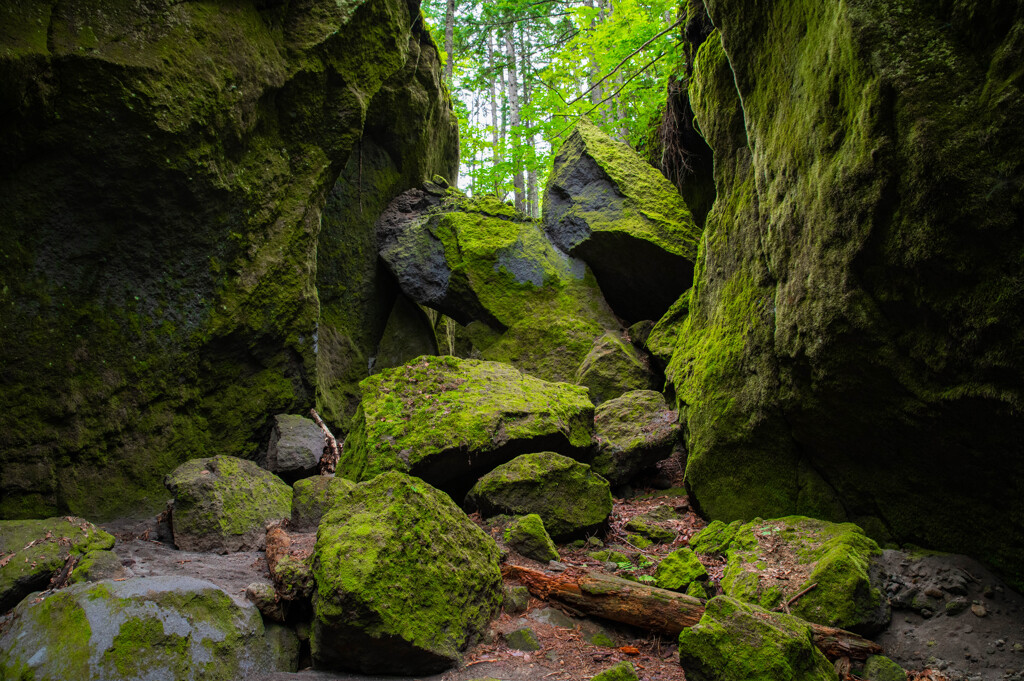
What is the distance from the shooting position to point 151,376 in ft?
17.3

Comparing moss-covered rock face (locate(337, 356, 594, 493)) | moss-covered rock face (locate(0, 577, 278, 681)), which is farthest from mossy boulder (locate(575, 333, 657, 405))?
moss-covered rock face (locate(0, 577, 278, 681))

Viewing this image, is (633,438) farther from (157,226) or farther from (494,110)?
(494,110)

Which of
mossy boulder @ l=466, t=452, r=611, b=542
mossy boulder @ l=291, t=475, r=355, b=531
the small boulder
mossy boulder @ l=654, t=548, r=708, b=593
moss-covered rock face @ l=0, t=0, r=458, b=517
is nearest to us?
mossy boulder @ l=654, t=548, r=708, b=593

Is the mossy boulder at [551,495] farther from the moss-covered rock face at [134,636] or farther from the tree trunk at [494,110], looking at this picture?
the tree trunk at [494,110]

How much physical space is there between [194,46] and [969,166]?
6.14 metres

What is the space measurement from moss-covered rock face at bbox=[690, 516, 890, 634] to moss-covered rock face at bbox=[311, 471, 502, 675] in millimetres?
1690

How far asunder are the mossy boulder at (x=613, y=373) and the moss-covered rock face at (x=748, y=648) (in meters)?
4.94

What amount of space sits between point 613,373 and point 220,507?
17.2 ft

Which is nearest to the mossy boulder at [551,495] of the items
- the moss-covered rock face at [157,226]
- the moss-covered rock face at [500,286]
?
the moss-covered rock face at [157,226]

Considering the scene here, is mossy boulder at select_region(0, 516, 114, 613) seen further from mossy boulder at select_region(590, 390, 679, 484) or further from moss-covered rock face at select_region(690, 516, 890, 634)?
mossy boulder at select_region(590, 390, 679, 484)

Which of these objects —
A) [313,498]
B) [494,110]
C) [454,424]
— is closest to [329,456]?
[313,498]

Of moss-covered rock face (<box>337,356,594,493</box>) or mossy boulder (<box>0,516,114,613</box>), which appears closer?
mossy boulder (<box>0,516,114,613</box>)

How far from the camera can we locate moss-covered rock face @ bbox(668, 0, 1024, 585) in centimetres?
268

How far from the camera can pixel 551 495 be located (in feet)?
15.8
